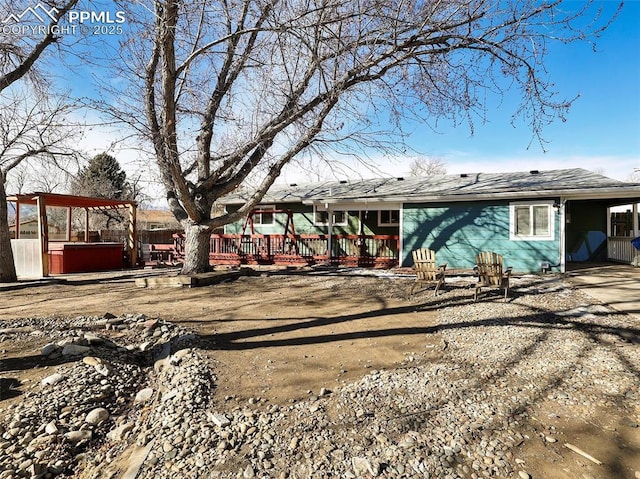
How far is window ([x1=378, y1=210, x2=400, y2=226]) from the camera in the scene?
15.0 meters

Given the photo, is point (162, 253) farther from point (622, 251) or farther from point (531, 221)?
point (622, 251)

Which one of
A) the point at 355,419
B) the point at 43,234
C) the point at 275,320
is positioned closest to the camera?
the point at 355,419

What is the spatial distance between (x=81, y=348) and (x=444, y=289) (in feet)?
23.4

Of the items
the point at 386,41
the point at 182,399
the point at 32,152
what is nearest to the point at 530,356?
the point at 182,399

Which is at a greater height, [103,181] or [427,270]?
[103,181]

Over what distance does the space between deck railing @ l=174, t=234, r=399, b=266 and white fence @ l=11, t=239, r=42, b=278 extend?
182 inches

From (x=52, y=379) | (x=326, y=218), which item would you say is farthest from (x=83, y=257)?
(x=52, y=379)

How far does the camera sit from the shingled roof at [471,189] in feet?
33.5

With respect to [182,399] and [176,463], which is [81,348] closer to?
[182,399]

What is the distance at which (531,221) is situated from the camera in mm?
11031

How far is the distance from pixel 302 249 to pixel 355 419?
12.3 m

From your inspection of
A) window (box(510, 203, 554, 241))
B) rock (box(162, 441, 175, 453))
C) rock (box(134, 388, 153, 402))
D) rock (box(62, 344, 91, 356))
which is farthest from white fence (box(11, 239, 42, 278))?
window (box(510, 203, 554, 241))

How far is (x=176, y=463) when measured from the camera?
2303mm

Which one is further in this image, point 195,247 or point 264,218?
point 264,218
